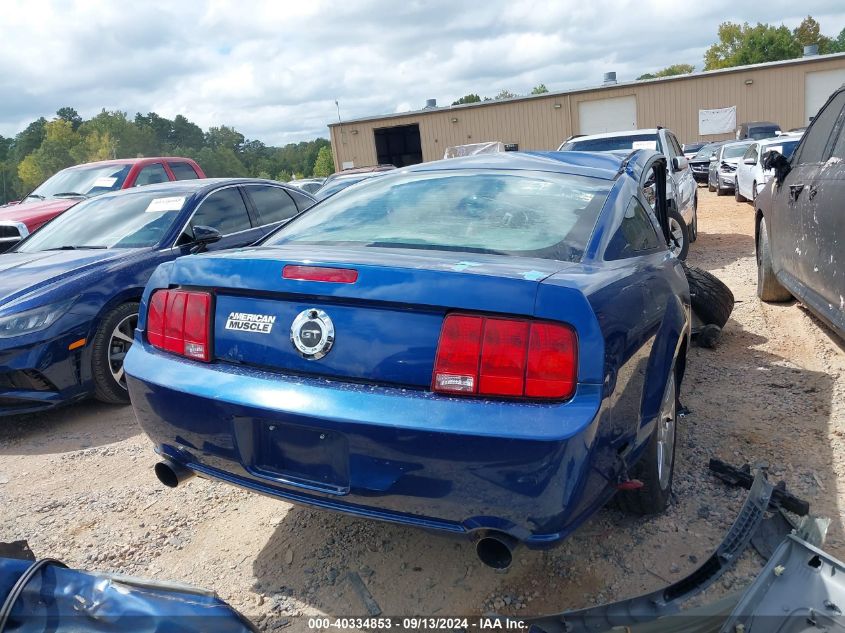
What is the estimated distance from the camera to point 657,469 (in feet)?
8.54

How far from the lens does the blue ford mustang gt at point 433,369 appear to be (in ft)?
6.21

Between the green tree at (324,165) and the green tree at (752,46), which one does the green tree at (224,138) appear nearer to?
the green tree at (324,165)

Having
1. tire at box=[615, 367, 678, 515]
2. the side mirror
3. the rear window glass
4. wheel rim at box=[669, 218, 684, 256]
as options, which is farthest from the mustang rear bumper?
the rear window glass

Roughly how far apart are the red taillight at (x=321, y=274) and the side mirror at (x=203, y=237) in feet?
10.0

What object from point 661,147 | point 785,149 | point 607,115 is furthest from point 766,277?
point 607,115

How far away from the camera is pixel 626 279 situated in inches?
91.9

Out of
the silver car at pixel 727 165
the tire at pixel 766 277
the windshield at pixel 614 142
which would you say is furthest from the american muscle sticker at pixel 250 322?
the silver car at pixel 727 165

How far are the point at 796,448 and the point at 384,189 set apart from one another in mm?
2346

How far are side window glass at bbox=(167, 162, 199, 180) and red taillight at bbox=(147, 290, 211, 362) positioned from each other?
8.12 meters

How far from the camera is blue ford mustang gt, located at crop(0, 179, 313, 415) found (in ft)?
13.7

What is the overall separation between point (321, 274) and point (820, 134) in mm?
4117

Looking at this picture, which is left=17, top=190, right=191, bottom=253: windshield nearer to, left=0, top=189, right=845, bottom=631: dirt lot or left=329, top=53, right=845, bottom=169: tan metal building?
left=0, top=189, right=845, bottom=631: dirt lot

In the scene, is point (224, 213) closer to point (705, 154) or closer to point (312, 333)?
point (312, 333)

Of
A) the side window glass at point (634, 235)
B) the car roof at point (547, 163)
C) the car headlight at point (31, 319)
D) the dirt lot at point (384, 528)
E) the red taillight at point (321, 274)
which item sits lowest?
the dirt lot at point (384, 528)
